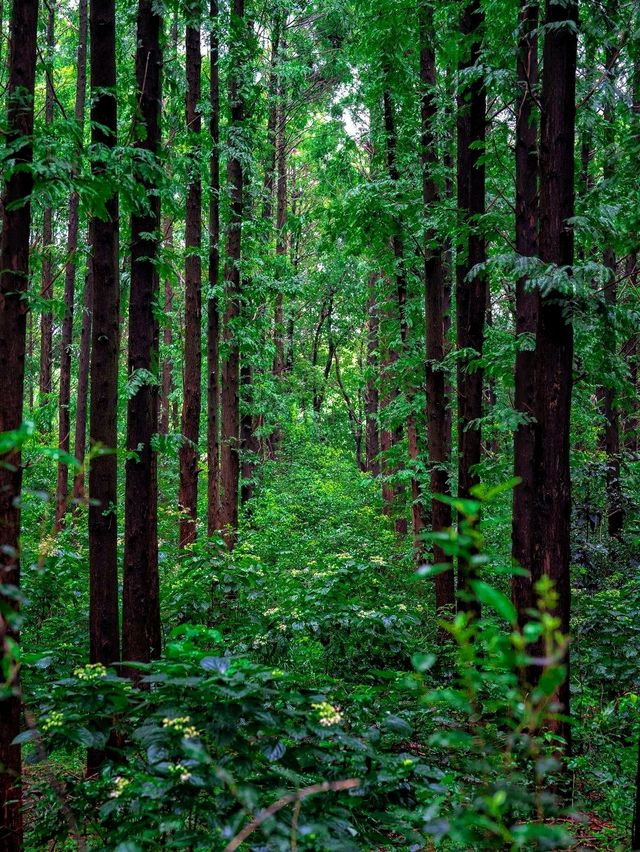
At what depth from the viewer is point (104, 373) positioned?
6.38 meters

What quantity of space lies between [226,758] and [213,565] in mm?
6479

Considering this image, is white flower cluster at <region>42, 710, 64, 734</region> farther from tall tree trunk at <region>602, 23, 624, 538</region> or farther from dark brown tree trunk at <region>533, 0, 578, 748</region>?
tall tree trunk at <region>602, 23, 624, 538</region>

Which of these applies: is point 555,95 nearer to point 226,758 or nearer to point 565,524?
point 565,524

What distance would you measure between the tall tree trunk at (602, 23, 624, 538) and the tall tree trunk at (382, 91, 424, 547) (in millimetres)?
3983

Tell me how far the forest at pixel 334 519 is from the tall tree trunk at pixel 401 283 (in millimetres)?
97

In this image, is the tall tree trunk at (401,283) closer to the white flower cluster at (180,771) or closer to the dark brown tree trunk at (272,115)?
the dark brown tree trunk at (272,115)

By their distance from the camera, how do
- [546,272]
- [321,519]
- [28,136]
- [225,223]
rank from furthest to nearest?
1. [321,519]
2. [225,223]
3. [546,272]
4. [28,136]

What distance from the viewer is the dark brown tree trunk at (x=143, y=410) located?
296 inches

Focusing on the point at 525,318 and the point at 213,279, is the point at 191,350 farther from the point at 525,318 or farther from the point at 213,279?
the point at 525,318

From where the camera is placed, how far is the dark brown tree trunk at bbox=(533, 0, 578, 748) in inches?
238

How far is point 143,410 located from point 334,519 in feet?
39.7

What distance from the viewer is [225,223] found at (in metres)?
16.2

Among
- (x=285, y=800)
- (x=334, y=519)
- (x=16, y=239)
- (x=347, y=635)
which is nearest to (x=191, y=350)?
(x=334, y=519)

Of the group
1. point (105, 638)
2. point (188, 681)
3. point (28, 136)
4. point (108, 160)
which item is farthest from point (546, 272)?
point (105, 638)
